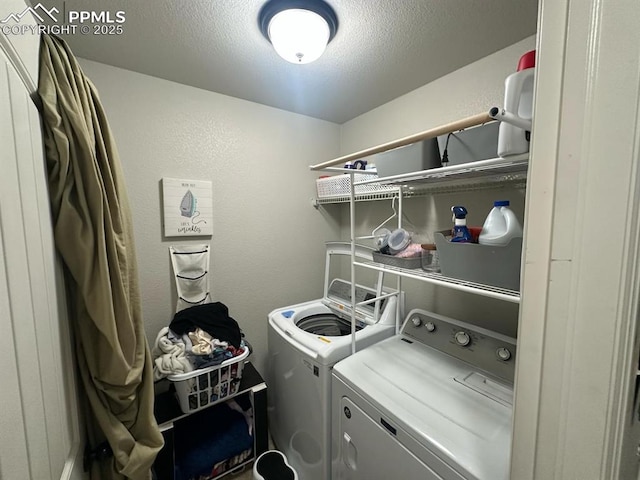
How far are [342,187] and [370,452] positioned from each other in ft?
5.16

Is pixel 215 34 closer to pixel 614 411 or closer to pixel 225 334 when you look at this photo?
pixel 225 334

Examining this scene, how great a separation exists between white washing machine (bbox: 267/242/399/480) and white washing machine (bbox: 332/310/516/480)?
0.30 ft

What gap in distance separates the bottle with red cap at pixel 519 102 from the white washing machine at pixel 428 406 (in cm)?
87

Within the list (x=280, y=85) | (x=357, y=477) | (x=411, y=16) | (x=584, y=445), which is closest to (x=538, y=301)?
(x=584, y=445)

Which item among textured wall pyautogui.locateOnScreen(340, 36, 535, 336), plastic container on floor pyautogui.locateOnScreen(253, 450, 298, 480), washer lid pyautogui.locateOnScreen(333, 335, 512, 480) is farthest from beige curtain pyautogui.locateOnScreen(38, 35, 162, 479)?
textured wall pyautogui.locateOnScreen(340, 36, 535, 336)

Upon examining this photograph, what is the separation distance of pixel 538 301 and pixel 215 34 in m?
1.62

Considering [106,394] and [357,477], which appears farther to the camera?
[357,477]

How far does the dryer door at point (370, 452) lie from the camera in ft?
2.89

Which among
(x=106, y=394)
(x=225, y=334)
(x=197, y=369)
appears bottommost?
(x=197, y=369)

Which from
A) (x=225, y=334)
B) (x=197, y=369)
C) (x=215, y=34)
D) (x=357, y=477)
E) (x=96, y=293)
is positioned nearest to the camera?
(x=96, y=293)

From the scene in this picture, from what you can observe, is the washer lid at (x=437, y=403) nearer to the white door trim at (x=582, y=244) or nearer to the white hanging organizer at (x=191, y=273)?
the white door trim at (x=582, y=244)

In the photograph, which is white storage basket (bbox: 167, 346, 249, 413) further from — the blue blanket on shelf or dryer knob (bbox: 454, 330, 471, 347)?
dryer knob (bbox: 454, 330, 471, 347)

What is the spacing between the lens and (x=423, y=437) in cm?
84

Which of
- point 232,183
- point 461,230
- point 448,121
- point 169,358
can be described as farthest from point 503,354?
point 232,183
